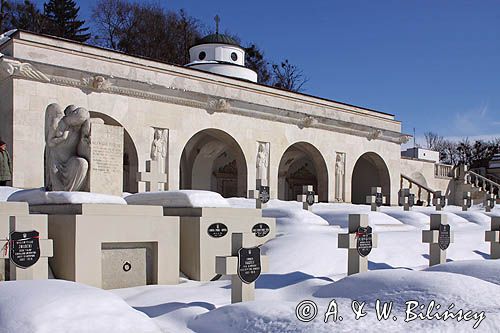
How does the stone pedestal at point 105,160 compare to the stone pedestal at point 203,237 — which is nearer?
the stone pedestal at point 203,237

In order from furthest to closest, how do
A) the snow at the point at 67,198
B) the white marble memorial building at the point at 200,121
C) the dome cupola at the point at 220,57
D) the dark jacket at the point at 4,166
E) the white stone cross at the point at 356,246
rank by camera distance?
the dome cupola at the point at 220,57 → the white marble memorial building at the point at 200,121 → the dark jacket at the point at 4,166 → the white stone cross at the point at 356,246 → the snow at the point at 67,198

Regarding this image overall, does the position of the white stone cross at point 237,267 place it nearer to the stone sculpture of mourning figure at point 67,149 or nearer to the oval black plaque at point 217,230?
the oval black plaque at point 217,230

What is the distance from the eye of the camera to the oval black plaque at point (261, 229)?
32.0ft

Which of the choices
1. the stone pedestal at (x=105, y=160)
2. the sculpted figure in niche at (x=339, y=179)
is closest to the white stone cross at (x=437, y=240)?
the stone pedestal at (x=105, y=160)

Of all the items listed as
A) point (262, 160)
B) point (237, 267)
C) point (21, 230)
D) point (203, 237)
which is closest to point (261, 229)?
point (203, 237)

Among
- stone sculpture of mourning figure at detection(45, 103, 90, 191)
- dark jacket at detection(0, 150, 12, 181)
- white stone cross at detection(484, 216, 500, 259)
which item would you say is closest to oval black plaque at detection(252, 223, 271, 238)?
stone sculpture of mourning figure at detection(45, 103, 90, 191)

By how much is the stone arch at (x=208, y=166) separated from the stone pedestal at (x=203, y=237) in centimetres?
1337

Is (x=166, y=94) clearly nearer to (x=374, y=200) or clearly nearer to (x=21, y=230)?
(x=374, y=200)

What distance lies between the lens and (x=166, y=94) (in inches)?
738

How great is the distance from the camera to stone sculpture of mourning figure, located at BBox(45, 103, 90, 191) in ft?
29.0

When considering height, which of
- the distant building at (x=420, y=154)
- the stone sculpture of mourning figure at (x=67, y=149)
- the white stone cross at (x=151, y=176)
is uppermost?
the distant building at (x=420, y=154)

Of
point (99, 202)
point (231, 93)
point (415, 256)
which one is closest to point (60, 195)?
point (99, 202)

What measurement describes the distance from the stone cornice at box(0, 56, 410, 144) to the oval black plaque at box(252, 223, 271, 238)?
29.8 feet

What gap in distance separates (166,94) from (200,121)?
1.63 m
